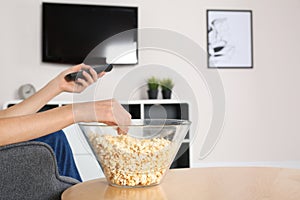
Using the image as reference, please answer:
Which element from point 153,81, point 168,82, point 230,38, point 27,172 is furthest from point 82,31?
point 27,172

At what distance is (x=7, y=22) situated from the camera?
3613mm

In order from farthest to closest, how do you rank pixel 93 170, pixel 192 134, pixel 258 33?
pixel 258 33, pixel 93 170, pixel 192 134

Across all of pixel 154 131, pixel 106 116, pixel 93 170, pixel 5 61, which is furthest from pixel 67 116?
pixel 5 61

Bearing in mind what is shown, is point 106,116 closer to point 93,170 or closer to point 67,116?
point 67,116

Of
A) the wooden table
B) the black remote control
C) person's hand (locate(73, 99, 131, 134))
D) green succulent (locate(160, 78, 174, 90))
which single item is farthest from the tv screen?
person's hand (locate(73, 99, 131, 134))

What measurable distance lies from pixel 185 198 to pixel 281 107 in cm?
346

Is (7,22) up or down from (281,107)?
up

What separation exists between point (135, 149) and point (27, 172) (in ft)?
0.85

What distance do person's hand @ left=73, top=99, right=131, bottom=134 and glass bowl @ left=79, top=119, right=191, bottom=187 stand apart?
1 cm

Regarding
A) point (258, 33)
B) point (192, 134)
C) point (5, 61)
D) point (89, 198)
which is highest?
point (258, 33)

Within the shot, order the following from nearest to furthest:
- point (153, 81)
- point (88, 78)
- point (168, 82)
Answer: point (88, 78)
point (153, 81)
point (168, 82)

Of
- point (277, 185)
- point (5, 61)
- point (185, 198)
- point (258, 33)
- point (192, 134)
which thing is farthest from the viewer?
point (258, 33)

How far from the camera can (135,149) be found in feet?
2.95

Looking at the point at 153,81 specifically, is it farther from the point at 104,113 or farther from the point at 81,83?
the point at 104,113
